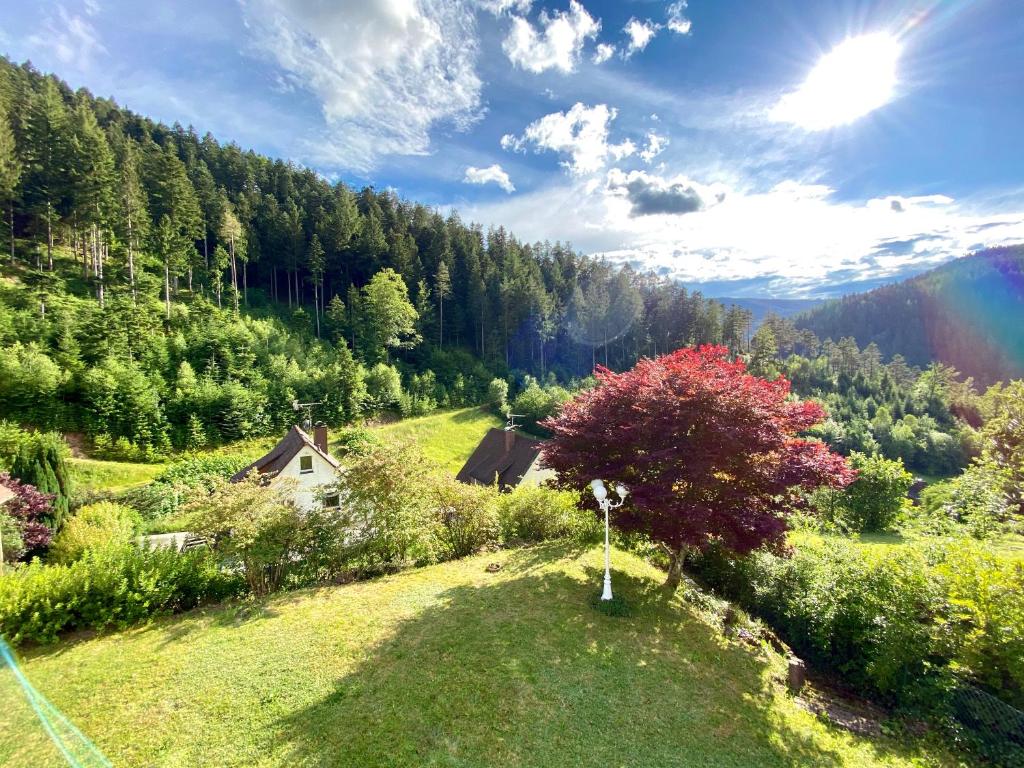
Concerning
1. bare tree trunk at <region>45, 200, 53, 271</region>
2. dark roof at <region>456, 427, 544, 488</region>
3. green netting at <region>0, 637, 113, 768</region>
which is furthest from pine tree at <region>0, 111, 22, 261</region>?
green netting at <region>0, 637, 113, 768</region>

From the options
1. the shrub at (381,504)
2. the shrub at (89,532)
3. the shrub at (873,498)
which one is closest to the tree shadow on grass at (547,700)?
the shrub at (381,504)

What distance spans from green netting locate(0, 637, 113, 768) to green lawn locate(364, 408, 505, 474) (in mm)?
28333

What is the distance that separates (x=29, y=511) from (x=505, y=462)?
19322mm

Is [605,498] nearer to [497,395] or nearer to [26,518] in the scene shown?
[26,518]

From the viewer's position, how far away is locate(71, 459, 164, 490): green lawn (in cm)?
2252

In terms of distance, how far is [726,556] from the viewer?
1091cm

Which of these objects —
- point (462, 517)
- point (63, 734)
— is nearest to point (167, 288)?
point (462, 517)

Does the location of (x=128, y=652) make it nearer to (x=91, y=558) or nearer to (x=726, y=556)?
(x=91, y=558)

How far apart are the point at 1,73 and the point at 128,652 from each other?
212ft

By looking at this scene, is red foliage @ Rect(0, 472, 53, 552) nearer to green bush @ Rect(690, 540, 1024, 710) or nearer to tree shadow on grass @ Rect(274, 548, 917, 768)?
tree shadow on grass @ Rect(274, 548, 917, 768)

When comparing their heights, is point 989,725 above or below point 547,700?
below

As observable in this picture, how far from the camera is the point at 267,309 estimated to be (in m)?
46.5

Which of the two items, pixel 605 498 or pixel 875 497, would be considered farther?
pixel 875 497

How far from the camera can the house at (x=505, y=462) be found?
2342cm
